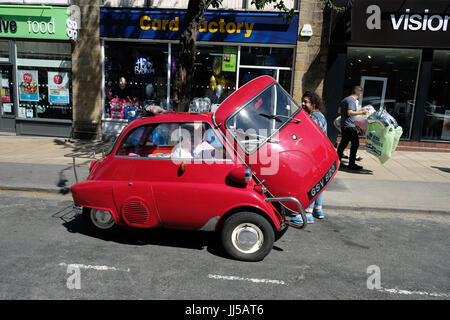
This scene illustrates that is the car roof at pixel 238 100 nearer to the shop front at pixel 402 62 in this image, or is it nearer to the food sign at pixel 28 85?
the shop front at pixel 402 62

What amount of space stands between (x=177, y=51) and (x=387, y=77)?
7173 millimetres

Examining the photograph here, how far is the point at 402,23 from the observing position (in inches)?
438

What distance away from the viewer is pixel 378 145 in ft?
28.4

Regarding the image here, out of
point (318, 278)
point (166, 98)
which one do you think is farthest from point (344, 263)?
point (166, 98)

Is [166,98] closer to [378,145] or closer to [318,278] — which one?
[378,145]

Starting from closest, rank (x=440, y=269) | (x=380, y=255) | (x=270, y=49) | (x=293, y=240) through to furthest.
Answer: (x=440, y=269)
(x=380, y=255)
(x=293, y=240)
(x=270, y=49)

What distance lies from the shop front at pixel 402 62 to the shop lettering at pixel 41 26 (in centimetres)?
959

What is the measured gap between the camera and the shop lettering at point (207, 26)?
11.8 metres

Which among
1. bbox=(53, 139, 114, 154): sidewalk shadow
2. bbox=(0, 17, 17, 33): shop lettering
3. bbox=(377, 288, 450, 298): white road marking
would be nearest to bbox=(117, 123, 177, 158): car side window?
bbox=(377, 288, 450, 298): white road marking

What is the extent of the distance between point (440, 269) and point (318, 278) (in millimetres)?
1588

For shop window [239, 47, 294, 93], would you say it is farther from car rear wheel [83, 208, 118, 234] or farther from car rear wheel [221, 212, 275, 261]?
car rear wheel [221, 212, 275, 261]

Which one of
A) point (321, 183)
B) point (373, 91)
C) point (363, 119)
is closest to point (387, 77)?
point (373, 91)

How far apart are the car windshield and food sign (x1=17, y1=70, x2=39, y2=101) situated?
37.7 feet

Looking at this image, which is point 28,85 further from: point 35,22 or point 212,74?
point 212,74
